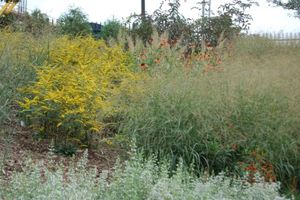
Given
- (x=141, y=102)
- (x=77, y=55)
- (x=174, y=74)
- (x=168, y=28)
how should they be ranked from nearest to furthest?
(x=141, y=102) < (x=174, y=74) < (x=77, y=55) < (x=168, y=28)

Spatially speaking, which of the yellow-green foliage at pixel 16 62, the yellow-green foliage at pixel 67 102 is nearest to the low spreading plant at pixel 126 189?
the yellow-green foliage at pixel 67 102

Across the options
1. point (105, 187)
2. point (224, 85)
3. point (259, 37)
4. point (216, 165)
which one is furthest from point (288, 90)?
point (259, 37)

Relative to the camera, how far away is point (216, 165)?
221 inches

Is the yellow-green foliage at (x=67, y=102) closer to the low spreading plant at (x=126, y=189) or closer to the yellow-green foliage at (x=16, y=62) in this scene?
the yellow-green foliage at (x=16, y=62)

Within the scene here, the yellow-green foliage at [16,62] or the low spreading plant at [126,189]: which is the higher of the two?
the yellow-green foliage at [16,62]

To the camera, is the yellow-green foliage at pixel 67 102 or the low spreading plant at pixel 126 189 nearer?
the low spreading plant at pixel 126 189

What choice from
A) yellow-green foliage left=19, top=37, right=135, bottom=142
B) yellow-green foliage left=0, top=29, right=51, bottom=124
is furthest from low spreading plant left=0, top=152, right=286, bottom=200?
yellow-green foliage left=0, top=29, right=51, bottom=124

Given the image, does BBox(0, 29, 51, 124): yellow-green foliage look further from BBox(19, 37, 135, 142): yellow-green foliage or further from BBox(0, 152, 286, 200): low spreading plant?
BBox(0, 152, 286, 200): low spreading plant

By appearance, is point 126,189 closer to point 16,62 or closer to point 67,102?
point 67,102

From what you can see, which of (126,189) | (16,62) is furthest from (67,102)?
(126,189)

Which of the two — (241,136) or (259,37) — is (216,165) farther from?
(259,37)

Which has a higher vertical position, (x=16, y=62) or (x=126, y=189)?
(x=16, y=62)

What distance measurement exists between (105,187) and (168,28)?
391 inches

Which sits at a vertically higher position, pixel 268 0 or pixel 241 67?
pixel 268 0
